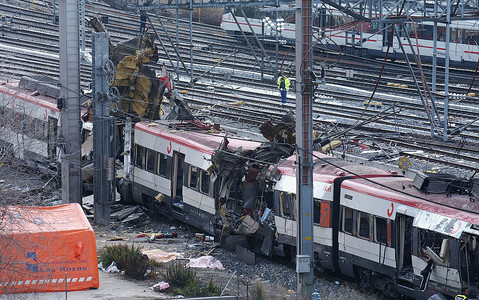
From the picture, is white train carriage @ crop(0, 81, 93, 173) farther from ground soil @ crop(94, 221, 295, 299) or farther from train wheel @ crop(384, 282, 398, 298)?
train wheel @ crop(384, 282, 398, 298)

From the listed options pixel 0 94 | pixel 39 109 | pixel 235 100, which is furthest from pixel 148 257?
pixel 235 100

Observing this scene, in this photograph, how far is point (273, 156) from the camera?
2050 centimetres

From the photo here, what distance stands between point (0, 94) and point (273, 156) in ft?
50.7

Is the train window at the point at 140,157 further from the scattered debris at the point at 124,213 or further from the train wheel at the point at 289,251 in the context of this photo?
the train wheel at the point at 289,251

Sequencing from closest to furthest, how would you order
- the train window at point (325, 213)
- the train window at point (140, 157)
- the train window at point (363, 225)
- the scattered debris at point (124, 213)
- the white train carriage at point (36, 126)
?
1. the train window at point (363, 225)
2. the train window at point (325, 213)
3. the train window at point (140, 157)
4. the scattered debris at point (124, 213)
5. the white train carriage at point (36, 126)

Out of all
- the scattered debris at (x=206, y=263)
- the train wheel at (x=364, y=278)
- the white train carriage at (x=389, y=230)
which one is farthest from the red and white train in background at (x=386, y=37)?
the train wheel at (x=364, y=278)

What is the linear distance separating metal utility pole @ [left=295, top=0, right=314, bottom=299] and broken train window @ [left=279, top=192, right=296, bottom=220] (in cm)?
233

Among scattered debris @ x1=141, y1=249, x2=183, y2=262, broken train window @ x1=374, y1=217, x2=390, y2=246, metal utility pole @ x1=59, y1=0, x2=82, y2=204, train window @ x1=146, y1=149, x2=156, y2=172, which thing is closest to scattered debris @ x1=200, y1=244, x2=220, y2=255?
scattered debris @ x1=141, y1=249, x2=183, y2=262

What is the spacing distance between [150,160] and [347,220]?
28.2ft

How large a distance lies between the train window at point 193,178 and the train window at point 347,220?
540 centimetres

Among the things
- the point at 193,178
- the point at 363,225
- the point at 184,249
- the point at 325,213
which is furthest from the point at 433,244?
the point at 193,178

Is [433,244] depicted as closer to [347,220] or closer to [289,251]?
[347,220]

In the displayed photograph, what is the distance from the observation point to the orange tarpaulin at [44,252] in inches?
575

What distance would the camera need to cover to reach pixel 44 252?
1582 centimetres
